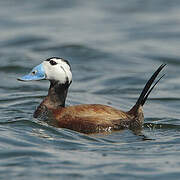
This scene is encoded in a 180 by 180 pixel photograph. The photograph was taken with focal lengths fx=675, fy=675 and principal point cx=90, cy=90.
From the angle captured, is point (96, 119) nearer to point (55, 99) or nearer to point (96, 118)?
point (96, 118)

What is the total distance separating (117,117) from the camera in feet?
32.3

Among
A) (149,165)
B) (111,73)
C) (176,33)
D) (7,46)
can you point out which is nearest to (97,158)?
(149,165)

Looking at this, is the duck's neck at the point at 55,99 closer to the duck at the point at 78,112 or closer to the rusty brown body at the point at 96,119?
the duck at the point at 78,112

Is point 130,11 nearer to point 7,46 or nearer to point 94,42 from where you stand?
point 94,42

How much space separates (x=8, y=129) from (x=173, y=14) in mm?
11776

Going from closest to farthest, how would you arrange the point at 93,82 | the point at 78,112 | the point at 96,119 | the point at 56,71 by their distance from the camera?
the point at 96,119
the point at 78,112
the point at 56,71
the point at 93,82

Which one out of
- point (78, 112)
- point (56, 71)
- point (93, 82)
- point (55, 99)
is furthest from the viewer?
point (93, 82)

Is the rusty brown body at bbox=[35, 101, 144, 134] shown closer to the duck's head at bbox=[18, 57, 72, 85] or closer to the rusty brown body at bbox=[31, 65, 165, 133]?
the rusty brown body at bbox=[31, 65, 165, 133]

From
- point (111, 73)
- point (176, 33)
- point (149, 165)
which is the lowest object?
point (149, 165)

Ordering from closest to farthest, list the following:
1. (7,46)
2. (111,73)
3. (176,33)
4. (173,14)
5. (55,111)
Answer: (55,111) → (111,73) → (7,46) → (176,33) → (173,14)

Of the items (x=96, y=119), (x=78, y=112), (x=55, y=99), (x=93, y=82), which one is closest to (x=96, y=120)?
(x=96, y=119)

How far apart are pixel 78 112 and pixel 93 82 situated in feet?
15.6

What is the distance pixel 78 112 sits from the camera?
393 inches

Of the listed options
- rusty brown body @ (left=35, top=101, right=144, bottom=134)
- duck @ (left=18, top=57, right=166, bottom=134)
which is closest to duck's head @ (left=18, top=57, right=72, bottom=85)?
duck @ (left=18, top=57, right=166, bottom=134)
